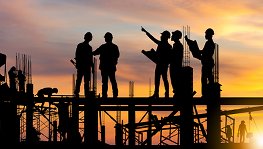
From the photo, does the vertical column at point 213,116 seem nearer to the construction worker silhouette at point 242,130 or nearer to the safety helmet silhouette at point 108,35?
the safety helmet silhouette at point 108,35

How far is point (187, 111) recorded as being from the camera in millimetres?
19422

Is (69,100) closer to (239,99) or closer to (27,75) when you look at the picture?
(239,99)

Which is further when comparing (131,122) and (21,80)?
(21,80)

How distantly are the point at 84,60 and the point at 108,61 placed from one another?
0.81m

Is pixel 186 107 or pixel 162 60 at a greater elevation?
pixel 162 60

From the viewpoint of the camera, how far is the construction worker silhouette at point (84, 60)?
22.5m

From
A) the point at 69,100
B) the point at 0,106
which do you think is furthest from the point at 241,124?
the point at 0,106

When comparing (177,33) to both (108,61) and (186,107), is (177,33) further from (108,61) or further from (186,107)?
(186,107)

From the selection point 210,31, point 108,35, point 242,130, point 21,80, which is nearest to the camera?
point 210,31

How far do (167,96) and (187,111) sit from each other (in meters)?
2.18

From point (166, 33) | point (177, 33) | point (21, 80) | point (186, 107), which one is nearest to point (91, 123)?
point (186, 107)

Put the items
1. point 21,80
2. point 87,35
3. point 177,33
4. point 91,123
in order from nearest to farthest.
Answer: point 91,123 < point 177,33 < point 87,35 < point 21,80

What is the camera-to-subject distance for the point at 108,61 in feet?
73.4

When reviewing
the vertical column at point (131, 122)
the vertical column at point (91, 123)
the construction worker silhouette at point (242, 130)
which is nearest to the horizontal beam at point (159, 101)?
the vertical column at point (91, 123)
